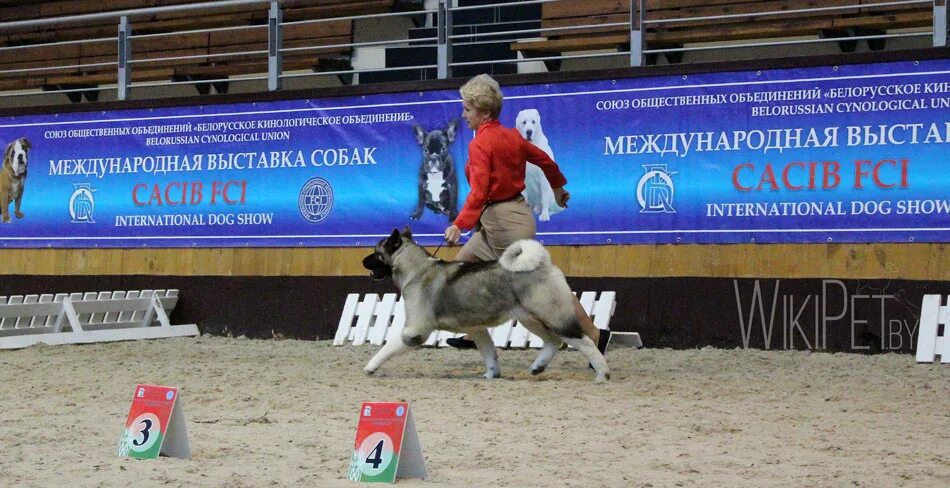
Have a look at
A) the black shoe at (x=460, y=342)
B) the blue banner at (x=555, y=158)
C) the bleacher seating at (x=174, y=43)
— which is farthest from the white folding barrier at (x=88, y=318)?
the black shoe at (x=460, y=342)

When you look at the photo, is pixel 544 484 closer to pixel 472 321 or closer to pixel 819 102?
pixel 472 321

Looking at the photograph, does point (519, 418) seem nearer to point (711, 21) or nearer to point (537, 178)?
point (537, 178)

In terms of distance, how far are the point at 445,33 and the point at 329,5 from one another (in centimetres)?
368

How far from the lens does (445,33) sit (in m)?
12.0

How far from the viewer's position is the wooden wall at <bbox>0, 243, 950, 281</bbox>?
958 cm

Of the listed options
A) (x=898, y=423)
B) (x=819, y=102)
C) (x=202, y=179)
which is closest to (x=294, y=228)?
(x=202, y=179)

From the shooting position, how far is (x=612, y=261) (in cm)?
1077

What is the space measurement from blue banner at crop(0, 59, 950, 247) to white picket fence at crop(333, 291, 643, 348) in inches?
21.9

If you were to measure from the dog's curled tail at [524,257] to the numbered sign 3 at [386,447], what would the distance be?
3124mm

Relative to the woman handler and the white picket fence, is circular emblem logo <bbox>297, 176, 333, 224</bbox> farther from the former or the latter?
the woman handler

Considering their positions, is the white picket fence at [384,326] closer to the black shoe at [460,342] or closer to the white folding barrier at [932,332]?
the black shoe at [460,342]

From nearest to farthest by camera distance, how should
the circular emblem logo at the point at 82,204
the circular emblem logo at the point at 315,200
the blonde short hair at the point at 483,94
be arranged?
1. the blonde short hair at the point at 483,94
2. the circular emblem logo at the point at 315,200
3. the circular emblem logo at the point at 82,204

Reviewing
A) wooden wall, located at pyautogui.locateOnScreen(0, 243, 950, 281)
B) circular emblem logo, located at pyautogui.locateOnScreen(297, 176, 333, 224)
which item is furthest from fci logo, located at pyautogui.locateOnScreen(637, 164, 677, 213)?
circular emblem logo, located at pyautogui.locateOnScreen(297, 176, 333, 224)

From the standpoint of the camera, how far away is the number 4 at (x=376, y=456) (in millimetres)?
5035
